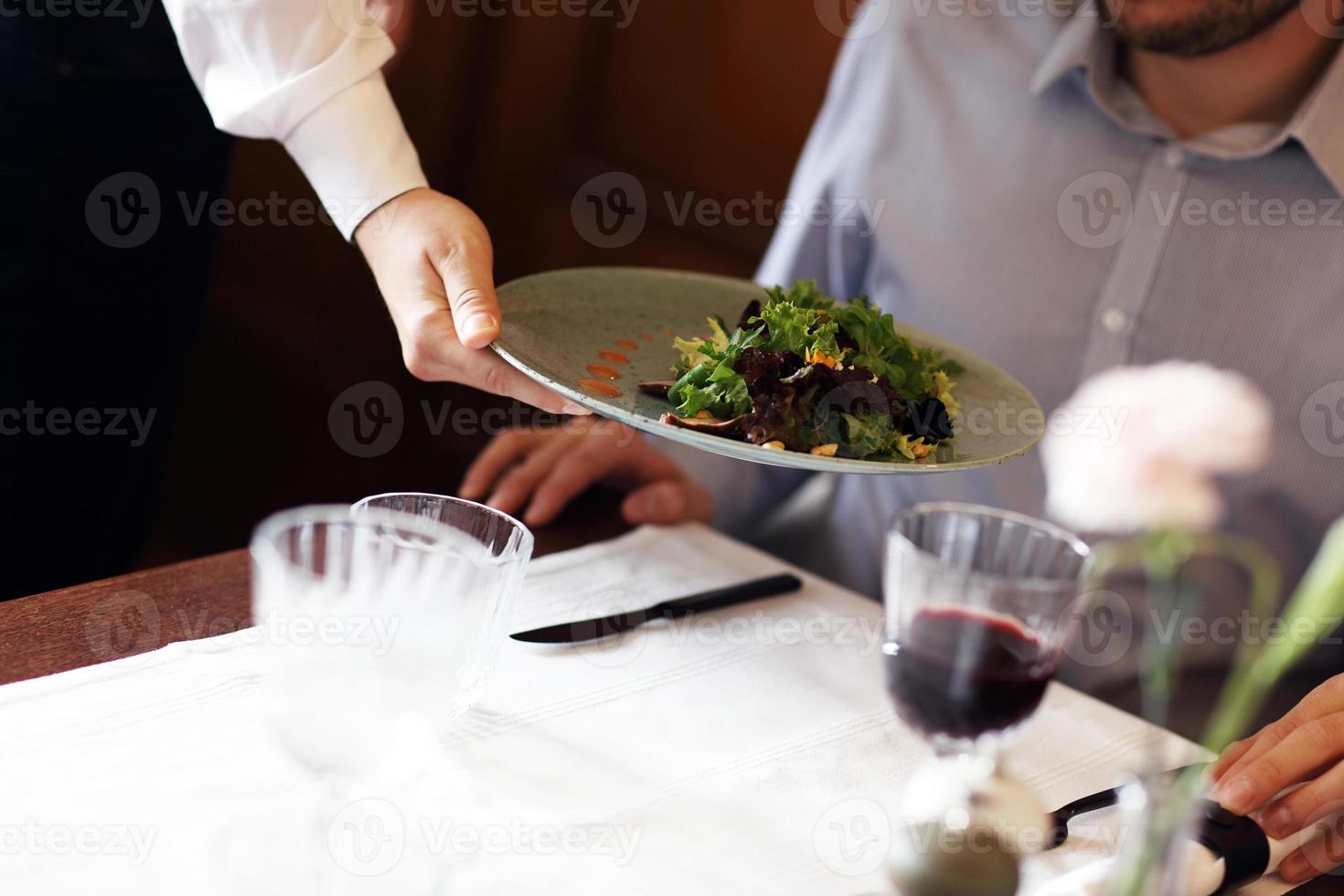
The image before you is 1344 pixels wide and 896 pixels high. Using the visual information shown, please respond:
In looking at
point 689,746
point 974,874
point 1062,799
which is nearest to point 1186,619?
point 1062,799

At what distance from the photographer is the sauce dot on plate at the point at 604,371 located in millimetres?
1169

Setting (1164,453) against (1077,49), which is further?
(1077,49)

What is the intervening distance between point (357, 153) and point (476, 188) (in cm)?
164

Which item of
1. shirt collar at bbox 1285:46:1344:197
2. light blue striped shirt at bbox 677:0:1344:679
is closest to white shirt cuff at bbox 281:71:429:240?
light blue striped shirt at bbox 677:0:1344:679

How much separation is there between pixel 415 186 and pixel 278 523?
0.71m

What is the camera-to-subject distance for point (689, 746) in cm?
94

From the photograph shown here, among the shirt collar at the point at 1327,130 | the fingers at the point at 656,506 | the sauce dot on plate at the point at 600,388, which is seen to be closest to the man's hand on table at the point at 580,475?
the fingers at the point at 656,506

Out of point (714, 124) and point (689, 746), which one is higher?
point (714, 124)

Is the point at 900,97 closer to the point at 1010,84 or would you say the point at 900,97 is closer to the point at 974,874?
the point at 1010,84

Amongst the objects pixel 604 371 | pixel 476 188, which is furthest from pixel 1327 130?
pixel 476 188

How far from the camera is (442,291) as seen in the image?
47.3 inches

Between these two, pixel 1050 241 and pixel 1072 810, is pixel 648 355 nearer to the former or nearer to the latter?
pixel 1072 810

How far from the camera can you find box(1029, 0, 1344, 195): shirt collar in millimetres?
1564

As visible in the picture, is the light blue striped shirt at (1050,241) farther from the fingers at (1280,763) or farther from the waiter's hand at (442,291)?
the fingers at (1280,763)
